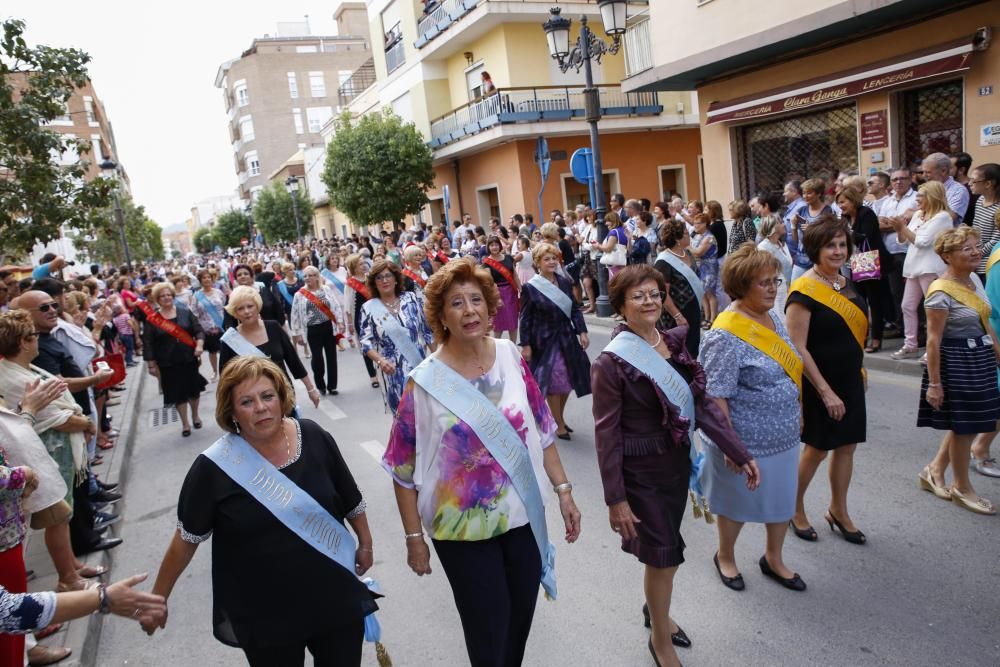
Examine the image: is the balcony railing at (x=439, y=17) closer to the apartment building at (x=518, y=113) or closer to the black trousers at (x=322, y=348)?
the apartment building at (x=518, y=113)

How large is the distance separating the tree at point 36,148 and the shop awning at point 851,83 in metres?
10.5

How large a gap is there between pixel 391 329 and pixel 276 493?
11.4 ft

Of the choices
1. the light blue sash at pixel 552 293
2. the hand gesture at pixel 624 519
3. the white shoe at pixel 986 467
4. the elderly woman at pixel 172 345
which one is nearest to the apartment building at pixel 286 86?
the elderly woman at pixel 172 345

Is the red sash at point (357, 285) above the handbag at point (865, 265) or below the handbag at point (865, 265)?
above

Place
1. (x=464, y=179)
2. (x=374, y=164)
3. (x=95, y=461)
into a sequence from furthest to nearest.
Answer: (x=464, y=179) < (x=374, y=164) < (x=95, y=461)

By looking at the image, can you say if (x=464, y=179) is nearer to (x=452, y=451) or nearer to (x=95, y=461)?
(x=95, y=461)

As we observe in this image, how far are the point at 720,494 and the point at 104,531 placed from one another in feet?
15.2

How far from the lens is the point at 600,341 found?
10828 mm

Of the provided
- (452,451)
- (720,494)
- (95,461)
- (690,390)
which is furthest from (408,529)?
(95,461)

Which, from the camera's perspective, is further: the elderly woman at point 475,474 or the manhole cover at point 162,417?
the manhole cover at point 162,417

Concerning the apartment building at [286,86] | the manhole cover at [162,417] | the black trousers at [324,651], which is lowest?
the manhole cover at [162,417]

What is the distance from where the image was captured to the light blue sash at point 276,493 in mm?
2461

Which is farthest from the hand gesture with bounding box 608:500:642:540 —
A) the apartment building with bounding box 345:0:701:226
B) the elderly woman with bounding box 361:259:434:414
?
the apartment building with bounding box 345:0:701:226

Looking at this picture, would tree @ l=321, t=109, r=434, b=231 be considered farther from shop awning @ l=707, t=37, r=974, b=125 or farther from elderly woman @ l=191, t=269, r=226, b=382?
elderly woman @ l=191, t=269, r=226, b=382
